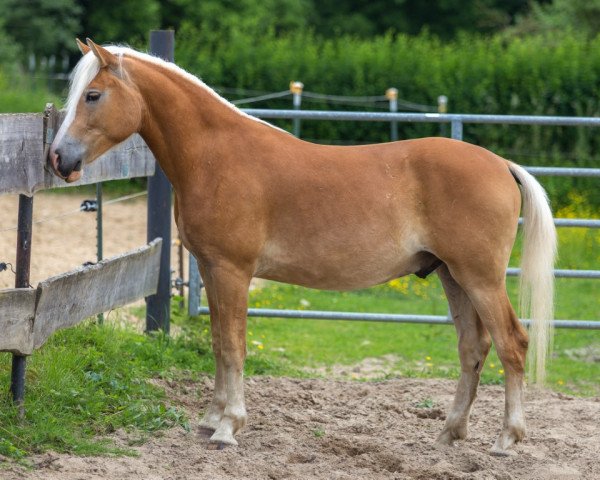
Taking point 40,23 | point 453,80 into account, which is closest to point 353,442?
point 453,80

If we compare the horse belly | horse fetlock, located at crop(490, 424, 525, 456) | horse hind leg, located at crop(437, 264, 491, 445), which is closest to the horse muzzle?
the horse belly

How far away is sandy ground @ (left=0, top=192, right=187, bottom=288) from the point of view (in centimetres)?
914

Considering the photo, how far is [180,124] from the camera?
4.71 meters

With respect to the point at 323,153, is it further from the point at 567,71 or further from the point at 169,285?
the point at 567,71

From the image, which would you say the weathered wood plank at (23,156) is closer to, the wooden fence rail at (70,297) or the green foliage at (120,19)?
the wooden fence rail at (70,297)

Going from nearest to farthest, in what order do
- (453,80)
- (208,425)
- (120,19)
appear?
(208,425)
(453,80)
(120,19)

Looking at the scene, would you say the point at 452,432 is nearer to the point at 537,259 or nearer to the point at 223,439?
the point at 537,259

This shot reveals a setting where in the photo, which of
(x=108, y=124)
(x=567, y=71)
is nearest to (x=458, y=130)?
(x=108, y=124)

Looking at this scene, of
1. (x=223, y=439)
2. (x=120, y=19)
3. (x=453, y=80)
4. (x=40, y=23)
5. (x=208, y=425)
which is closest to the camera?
(x=223, y=439)

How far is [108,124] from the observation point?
4.48 m

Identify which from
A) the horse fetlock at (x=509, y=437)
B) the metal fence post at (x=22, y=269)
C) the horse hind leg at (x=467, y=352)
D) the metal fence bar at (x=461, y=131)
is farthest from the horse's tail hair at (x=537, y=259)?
the metal fence post at (x=22, y=269)

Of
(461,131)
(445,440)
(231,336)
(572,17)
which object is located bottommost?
(445,440)

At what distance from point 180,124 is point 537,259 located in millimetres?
1959

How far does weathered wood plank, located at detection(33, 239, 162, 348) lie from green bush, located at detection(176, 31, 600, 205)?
942cm
